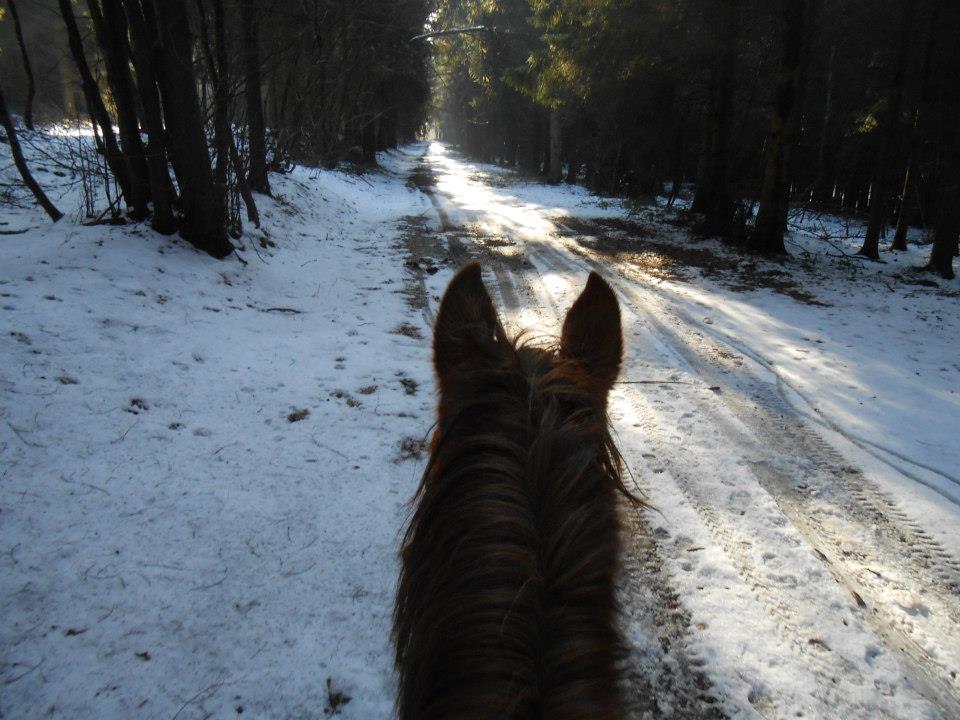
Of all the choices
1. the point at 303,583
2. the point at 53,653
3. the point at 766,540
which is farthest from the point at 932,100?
the point at 53,653

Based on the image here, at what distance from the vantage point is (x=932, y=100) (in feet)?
37.3

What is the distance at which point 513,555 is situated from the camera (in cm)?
104

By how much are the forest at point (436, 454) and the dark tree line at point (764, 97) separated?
0.26 m

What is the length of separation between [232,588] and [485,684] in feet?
7.04

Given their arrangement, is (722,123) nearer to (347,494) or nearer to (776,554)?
(776,554)

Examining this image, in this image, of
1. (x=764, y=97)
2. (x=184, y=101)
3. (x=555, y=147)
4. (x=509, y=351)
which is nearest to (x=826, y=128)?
(x=764, y=97)

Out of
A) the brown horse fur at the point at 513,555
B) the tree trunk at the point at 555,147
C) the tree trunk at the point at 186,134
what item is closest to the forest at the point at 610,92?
the tree trunk at the point at 186,134

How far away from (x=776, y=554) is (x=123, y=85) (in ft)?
29.0

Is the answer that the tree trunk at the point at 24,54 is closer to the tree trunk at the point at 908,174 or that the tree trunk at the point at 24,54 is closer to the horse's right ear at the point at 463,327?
the horse's right ear at the point at 463,327

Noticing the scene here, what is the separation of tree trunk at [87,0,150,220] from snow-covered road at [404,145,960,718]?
23.0ft

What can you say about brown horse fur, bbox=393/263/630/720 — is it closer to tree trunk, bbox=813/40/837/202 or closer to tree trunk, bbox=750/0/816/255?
tree trunk, bbox=750/0/816/255

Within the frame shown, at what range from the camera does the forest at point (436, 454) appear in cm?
123

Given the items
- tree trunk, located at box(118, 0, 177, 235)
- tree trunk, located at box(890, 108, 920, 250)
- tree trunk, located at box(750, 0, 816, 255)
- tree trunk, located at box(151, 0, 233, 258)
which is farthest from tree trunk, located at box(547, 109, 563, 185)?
tree trunk, located at box(118, 0, 177, 235)

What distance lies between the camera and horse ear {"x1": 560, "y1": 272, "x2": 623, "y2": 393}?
1744 millimetres
